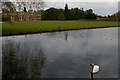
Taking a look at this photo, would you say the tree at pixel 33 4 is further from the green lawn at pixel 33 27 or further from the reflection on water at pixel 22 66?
the reflection on water at pixel 22 66

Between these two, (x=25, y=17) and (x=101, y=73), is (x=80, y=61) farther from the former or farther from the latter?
(x=25, y=17)

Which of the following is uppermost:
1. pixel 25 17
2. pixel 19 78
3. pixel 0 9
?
pixel 25 17

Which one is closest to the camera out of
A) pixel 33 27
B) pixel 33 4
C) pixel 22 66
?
pixel 22 66

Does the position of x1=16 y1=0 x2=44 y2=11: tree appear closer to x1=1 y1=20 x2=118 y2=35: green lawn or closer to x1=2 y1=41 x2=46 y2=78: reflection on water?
x1=1 y1=20 x2=118 y2=35: green lawn

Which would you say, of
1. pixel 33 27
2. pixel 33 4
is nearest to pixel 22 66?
pixel 33 27

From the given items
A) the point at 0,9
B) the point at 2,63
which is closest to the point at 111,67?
the point at 2,63

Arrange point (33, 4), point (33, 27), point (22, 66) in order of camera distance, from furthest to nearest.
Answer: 1. point (33, 4)
2. point (33, 27)
3. point (22, 66)

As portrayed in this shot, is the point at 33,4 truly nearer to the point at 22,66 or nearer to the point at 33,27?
the point at 33,27

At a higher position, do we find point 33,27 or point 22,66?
point 33,27

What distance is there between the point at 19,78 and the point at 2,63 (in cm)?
491

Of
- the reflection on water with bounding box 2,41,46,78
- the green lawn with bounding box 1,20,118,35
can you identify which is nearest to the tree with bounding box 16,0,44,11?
the green lawn with bounding box 1,20,118,35

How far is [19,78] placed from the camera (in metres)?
13.3

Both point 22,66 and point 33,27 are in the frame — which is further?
point 33,27

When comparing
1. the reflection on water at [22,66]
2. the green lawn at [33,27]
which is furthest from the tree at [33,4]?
the reflection on water at [22,66]
